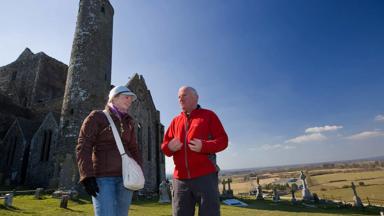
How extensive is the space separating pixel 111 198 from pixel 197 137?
1.45 metres

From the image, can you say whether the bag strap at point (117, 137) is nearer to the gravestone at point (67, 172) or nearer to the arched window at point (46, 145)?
the gravestone at point (67, 172)

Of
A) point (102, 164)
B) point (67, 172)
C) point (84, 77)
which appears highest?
point (84, 77)

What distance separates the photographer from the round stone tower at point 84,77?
18172 mm

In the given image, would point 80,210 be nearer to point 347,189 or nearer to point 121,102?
point 121,102

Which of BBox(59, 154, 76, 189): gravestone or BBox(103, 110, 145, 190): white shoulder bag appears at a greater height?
BBox(59, 154, 76, 189): gravestone

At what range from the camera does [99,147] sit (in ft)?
11.3

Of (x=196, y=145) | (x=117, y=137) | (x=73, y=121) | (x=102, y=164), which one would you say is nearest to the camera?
(x=102, y=164)

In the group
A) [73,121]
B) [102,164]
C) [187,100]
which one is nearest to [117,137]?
[102,164]

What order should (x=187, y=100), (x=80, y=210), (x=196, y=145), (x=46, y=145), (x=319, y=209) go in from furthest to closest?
(x=46, y=145) < (x=319, y=209) < (x=80, y=210) < (x=187, y=100) < (x=196, y=145)

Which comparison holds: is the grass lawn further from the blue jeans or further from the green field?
the green field

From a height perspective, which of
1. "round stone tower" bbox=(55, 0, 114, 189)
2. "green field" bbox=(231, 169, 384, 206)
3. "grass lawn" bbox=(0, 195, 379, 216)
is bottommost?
"green field" bbox=(231, 169, 384, 206)

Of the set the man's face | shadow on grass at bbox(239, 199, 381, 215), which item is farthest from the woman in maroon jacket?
shadow on grass at bbox(239, 199, 381, 215)

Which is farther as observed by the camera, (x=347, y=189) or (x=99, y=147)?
(x=347, y=189)

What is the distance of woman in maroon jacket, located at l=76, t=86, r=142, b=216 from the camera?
3148 mm
